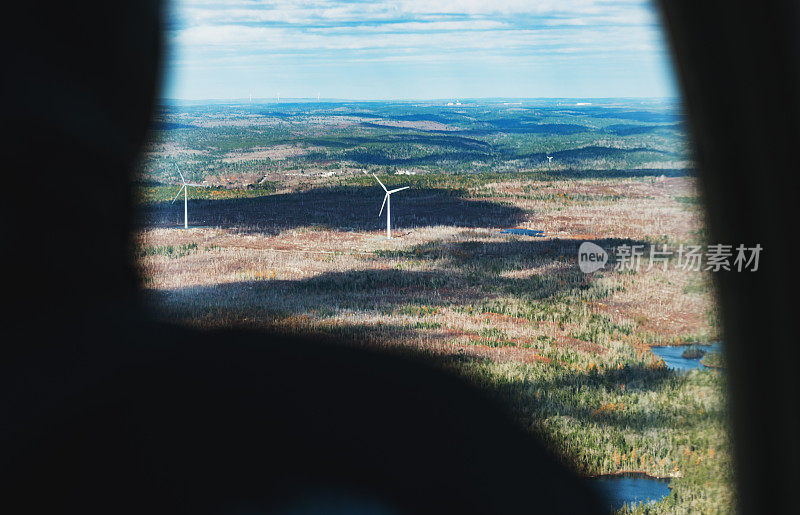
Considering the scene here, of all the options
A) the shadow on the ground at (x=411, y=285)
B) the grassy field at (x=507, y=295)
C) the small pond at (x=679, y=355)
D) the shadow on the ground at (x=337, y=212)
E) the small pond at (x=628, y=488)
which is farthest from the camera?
the shadow on the ground at (x=337, y=212)

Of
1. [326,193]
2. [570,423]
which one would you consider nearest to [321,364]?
[570,423]

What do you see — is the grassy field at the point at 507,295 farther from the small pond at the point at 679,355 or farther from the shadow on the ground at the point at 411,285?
the small pond at the point at 679,355

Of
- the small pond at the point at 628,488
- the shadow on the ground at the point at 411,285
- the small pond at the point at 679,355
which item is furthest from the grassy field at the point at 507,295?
the small pond at the point at 679,355

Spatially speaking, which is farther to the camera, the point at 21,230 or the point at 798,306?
the point at 21,230

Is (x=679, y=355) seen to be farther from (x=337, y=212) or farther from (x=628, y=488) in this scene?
(x=337, y=212)

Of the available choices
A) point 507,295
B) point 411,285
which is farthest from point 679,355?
point 411,285

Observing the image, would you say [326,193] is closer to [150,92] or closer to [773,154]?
[150,92]
